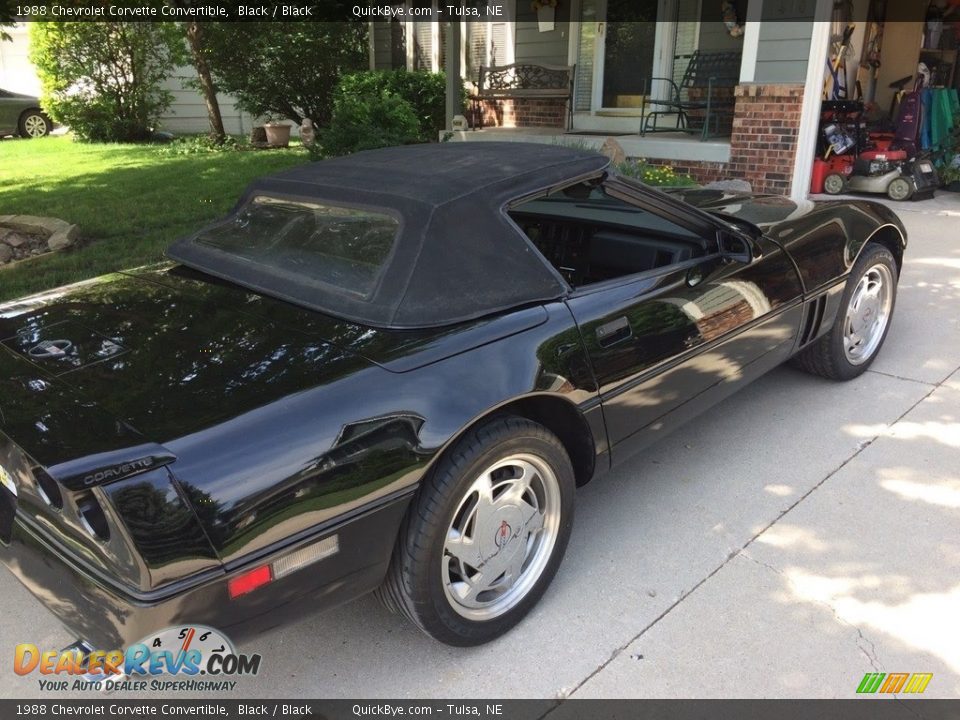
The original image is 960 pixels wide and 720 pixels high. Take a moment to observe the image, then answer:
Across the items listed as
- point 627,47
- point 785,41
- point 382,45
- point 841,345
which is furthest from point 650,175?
point 382,45

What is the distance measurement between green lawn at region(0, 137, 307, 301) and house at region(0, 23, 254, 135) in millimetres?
3761

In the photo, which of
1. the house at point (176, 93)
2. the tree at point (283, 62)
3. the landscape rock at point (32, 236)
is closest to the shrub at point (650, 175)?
the landscape rock at point (32, 236)

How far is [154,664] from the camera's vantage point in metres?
1.87

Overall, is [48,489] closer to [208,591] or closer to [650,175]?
[208,591]

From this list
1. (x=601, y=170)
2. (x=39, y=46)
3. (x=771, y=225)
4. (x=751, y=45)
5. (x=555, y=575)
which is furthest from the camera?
(x=39, y=46)

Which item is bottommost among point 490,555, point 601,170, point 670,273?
point 490,555

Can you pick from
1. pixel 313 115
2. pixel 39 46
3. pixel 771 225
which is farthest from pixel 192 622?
pixel 39 46

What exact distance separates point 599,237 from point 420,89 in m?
10.1

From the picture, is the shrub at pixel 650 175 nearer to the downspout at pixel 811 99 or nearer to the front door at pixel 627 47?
the downspout at pixel 811 99

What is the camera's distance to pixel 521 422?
2.33 metres

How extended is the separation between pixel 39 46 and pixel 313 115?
5331mm

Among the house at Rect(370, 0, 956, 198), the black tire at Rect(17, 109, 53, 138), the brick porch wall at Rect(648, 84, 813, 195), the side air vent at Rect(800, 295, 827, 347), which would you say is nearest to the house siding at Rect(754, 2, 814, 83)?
the house at Rect(370, 0, 956, 198)

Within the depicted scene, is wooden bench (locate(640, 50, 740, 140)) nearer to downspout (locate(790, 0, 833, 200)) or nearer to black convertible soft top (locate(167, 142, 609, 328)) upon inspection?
downspout (locate(790, 0, 833, 200))

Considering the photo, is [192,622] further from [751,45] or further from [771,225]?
[751,45]
